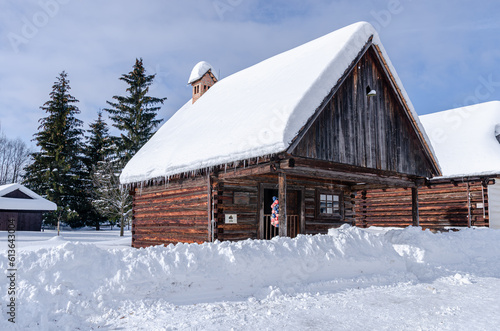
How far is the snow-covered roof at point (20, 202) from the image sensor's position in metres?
30.9

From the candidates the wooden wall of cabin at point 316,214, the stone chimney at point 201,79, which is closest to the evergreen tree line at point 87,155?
the stone chimney at point 201,79

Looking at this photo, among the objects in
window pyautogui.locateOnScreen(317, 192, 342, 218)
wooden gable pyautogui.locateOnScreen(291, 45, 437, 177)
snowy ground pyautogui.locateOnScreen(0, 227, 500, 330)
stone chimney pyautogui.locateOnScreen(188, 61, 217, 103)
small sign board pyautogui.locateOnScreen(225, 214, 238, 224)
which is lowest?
snowy ground pyautogui.locateOnScreen(0, 227, 500, 330)

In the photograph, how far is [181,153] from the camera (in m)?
13.2

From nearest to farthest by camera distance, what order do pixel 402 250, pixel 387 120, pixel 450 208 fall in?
pixel 402 250 < pixel 387 120 < pixel 450 208

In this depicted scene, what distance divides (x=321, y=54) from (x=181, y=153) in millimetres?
5609

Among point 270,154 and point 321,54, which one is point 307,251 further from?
point 321,54

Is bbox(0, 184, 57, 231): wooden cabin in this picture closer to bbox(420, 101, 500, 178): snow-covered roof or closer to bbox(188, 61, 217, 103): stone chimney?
bbox(188, 61, 217, 103): stone chimney

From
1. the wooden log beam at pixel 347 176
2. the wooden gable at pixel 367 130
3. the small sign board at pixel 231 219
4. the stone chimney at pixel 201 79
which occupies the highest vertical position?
the stone chimney at pixel 201 79

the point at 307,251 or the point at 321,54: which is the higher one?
the point at 321,54

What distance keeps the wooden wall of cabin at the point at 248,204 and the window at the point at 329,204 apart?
24 cm

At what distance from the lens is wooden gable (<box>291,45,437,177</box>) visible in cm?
1079

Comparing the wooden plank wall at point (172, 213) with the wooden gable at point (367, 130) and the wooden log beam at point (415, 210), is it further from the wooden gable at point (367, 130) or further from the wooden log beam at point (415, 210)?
the wooden log beam at point (415, 210)

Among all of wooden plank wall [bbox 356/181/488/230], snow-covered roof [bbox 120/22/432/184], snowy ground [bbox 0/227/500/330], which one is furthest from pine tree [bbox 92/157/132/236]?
snowy ground [bbox 0/227/500/330]

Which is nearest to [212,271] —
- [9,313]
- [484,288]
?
[9,313]
